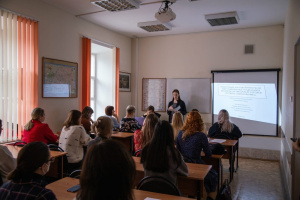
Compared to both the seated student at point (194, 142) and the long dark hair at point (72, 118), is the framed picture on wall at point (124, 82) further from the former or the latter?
the seated student at point (194, 142)

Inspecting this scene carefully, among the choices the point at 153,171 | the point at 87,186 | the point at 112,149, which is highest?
the point at 112,149

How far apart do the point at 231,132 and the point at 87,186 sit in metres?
4.08

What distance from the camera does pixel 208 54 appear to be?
23.0ft

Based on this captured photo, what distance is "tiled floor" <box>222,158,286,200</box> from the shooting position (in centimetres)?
392

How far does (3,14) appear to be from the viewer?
4.10 meters

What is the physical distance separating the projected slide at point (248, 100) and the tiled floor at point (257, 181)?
118cm

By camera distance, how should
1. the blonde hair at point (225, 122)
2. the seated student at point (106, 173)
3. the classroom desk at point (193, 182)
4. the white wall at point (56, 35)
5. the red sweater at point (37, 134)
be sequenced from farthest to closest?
1. the blonde hair at point (225, 122)
2. the white wall at point (56, 35)
3. the red sweater at point (37, 134)
4. the classroom desk at point (193, 182)
5. the seated student at point (106, 173)

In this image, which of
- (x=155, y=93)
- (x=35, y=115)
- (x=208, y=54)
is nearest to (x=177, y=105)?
(x=155, y=93)

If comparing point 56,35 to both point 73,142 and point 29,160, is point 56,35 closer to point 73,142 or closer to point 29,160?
point 73,142

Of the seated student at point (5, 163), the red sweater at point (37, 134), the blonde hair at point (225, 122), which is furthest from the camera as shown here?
the blonde hair at point (225, 122)

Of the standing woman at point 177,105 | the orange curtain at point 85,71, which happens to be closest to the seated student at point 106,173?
the orange curtain at point 85,71

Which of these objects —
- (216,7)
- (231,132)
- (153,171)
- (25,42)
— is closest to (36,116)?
(25,42)

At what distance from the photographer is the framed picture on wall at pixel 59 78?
4.91m

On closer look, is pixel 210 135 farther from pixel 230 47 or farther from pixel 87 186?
pixel 87 186
